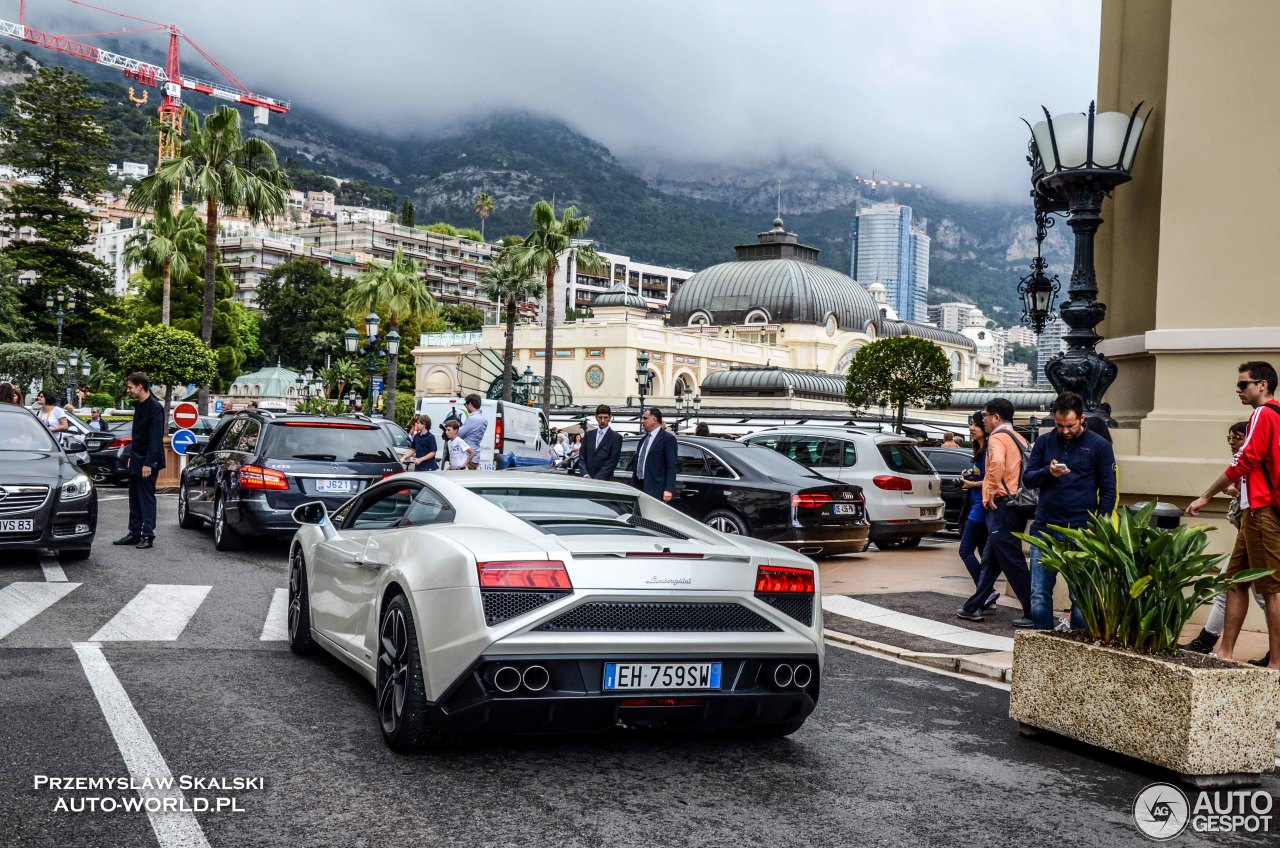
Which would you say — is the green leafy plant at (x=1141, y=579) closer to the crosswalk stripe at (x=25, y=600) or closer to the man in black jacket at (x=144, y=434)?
the crosswalk stripe at (x=25, y=600)

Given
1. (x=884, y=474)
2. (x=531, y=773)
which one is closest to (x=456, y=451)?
(x=884, y=474)

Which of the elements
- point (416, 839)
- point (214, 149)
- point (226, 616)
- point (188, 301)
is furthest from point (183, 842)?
point (188, 301)

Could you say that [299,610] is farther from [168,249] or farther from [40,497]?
[168,249]

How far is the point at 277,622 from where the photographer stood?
8.51 m

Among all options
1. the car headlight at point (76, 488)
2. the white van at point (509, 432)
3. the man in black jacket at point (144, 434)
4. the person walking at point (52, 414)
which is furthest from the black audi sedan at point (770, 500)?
the white van at point (509, 432)

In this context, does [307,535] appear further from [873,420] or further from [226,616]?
[873,420]

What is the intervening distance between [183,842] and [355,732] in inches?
60.3

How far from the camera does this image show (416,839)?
3.99 meters

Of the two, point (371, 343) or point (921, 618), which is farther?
point (371, 343)

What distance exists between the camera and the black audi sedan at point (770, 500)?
42.9ft

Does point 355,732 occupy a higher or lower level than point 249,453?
lower

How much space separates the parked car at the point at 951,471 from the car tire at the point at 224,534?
38.4 feet

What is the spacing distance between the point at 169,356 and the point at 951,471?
23.8m

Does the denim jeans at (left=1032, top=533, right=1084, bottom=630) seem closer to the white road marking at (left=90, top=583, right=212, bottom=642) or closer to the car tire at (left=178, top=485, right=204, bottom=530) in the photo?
the white road marking at (left=90, top=583, right=212, bottom=642)
